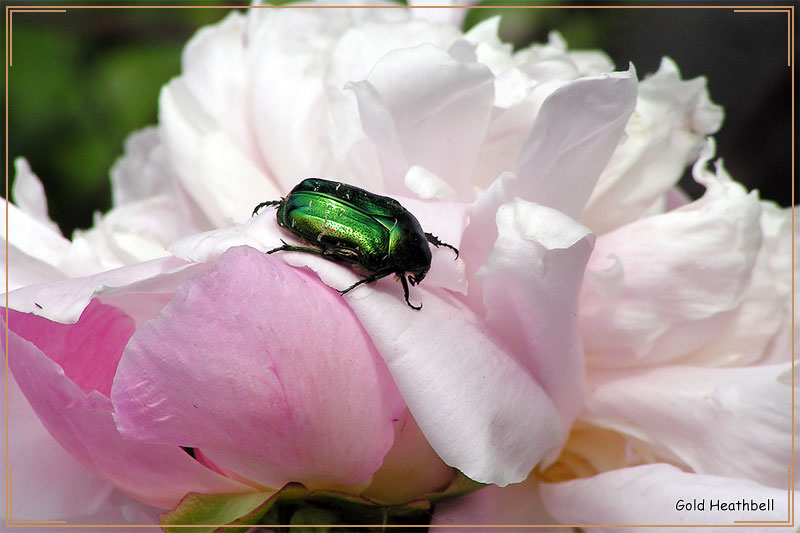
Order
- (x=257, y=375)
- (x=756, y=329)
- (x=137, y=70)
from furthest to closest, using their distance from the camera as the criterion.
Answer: (x=137, y=70)
(x=756, y=329)
(x=257, y=375)

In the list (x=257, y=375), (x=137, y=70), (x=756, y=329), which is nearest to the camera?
(x=257, y=375)

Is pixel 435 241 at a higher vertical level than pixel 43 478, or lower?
higher

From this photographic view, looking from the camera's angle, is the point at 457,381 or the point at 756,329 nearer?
the point at 457,381

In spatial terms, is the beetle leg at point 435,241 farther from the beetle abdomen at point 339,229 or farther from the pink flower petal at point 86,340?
the pink flower petal at point 86,340

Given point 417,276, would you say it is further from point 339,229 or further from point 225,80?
point 225,80

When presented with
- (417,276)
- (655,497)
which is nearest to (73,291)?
(417,276)

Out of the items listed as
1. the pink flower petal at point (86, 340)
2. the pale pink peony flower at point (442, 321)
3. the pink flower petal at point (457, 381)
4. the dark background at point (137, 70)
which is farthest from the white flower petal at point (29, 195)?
the dark background at point (137, 70)
